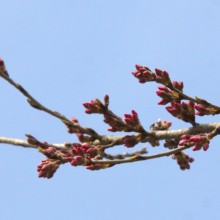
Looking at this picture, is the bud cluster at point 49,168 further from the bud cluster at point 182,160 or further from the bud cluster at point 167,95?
the bud cluster at point 182,160

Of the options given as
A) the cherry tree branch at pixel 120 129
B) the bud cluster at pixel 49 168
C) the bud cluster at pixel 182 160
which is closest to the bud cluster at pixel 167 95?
the cherry tree branch at pixel 120 129

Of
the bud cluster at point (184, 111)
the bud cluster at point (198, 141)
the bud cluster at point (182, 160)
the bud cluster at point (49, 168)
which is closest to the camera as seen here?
the bud cluster at point (198, 141)

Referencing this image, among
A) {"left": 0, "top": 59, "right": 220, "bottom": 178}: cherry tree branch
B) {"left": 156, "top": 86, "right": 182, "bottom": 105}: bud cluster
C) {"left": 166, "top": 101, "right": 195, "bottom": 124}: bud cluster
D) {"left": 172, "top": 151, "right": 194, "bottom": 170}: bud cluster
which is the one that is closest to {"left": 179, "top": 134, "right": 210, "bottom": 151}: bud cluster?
{"left": 0, "top": 59, "right": 220, "bottom": 178}: cherry tree branch

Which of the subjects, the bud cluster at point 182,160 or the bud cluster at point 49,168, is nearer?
the bud cluster at point 49,168

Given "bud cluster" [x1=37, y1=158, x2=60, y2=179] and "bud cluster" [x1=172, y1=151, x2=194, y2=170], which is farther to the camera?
"bud cluster" [x1=172, y1=151, x2=194, y2=170]

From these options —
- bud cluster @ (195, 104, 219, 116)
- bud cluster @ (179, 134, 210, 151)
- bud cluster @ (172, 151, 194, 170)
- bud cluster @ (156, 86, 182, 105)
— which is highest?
bud cluster @ (156, 86, 182, 105)

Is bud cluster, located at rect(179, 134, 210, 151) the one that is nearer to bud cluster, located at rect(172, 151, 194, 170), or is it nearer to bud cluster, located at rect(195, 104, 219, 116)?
bud cluster, located at rect(195, 104, 219, 116)

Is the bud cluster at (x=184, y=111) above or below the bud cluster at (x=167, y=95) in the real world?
below

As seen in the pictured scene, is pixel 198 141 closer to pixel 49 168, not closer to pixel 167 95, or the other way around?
pixel 167 95

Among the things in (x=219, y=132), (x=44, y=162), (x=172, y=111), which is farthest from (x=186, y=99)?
(x=44, y=162)

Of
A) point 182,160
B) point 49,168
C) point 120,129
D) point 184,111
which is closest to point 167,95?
point 184,111

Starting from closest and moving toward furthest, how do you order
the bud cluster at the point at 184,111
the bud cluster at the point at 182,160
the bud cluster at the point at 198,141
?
1. the bud cluster at the point at 198,141
2. the bud cluster at the point at 184,111
3. the bud cluster at the point at 182,160

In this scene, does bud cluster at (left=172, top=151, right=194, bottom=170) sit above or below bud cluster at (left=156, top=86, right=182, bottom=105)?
below

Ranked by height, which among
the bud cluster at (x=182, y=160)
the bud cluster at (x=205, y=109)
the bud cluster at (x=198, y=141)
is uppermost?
the bud cluster at (x=205, y=109)
